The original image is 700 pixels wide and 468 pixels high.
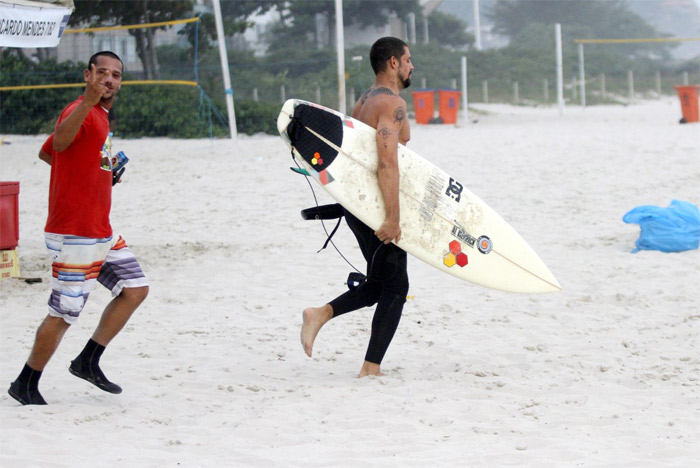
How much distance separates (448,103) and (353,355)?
13.9 m

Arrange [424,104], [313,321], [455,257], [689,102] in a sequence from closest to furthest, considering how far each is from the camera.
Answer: [313,321], [455,257], [689,102], [424,104]

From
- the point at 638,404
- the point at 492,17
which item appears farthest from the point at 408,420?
the point at 492,17

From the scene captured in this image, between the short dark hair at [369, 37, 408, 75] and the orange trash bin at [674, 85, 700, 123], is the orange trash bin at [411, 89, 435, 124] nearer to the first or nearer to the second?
the orange trash bin at [674, 85, 700, 123]

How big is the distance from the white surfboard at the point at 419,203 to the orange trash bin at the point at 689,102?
13466 mm

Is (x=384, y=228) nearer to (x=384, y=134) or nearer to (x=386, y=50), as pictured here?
(x=384, y=134)

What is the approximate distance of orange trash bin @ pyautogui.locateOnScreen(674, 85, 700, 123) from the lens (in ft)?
55.6

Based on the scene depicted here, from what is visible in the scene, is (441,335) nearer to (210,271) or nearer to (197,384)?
(197,384)

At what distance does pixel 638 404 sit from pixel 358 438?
126 centimetres

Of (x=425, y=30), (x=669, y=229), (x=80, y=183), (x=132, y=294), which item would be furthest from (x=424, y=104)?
(x=425, y=30)

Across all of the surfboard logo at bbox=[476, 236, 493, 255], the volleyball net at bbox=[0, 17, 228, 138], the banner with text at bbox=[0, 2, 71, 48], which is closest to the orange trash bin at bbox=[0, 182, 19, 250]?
the banner with text at bbox=[0, 2, 71, 48]

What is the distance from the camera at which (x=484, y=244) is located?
4.65 m

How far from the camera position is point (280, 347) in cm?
503

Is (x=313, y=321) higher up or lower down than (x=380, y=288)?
lower down

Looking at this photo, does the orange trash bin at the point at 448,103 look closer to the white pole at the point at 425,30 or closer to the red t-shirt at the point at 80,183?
the red t-shirt at the point at 80,183
